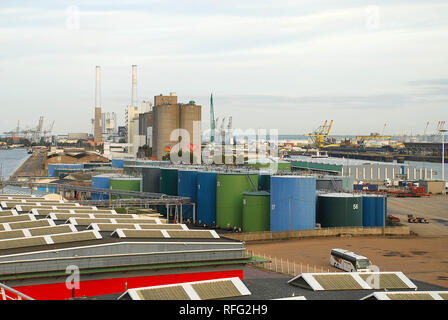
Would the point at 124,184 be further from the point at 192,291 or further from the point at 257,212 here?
the point at 192,291

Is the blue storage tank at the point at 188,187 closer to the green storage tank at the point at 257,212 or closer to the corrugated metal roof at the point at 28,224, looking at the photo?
the green storage tank at the point at 257,212

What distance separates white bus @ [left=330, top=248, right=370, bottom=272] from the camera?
875 inches

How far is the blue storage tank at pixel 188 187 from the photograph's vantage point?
37.0 meters

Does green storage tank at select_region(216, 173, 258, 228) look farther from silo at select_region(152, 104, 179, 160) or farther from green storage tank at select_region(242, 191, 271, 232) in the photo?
silo at select_region(152, 104, 179, 160)

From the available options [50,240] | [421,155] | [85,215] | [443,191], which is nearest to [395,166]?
[443,191]

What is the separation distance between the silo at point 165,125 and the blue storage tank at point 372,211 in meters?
51.9

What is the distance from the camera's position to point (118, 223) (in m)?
19.1

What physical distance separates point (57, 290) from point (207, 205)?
21961mm

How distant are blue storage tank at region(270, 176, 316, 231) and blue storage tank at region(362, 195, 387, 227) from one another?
16.2 ft

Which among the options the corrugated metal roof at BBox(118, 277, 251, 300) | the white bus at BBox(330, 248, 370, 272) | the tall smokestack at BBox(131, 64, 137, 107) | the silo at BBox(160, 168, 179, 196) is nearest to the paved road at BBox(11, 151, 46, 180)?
the tall smokestack at BBox(131, 64, 137, 107)

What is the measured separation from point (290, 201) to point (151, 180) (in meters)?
15.6

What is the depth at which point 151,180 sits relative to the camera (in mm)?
43906

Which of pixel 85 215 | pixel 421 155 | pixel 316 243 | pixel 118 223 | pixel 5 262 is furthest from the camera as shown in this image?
pixel 421 155

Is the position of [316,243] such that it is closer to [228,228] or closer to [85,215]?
[228,228]
